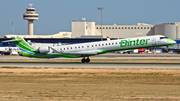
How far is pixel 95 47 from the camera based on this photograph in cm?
4650

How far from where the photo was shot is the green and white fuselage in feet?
149

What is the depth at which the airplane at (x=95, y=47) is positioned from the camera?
149 feet

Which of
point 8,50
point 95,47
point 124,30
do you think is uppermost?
point 124,30

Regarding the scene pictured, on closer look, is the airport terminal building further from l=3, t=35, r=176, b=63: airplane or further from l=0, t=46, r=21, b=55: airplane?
l=3, t=35, r=176, b=63: airplane

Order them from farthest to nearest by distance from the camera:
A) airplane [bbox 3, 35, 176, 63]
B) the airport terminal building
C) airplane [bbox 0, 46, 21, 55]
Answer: the airport terminal building
airplane [bbox 0, 46, 21, 55]
airplane [bbox 3, 35, 176, 63]

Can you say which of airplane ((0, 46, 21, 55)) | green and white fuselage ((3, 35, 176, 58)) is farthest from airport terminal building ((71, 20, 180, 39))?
green and white fuselage ((3, 35, 176, 58))

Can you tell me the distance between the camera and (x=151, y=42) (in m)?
45.7

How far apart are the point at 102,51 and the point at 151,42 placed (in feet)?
26.4

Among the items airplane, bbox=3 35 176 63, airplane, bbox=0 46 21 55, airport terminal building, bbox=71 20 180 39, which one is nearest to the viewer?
airplane, bbox=3 35 176 63

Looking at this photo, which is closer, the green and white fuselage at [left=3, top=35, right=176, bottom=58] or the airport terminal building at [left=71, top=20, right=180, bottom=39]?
the green and white fuselage at [left=3, top=35, right=176, bottom=58]

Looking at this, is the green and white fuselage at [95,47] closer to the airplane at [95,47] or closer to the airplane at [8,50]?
the airplane at [95,47]

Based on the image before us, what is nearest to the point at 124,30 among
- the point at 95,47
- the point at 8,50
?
the point at 8,50

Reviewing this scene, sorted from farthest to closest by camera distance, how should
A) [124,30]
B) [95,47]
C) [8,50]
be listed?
[124,30], [8,50], [95,47]

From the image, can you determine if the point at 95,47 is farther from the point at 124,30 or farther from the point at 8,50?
the point at 124,30
